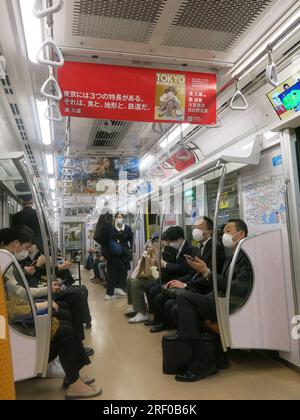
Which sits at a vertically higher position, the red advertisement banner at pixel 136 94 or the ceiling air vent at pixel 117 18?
the ceiling air vent at pixel 117 18

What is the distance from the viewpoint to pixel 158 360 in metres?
3.69

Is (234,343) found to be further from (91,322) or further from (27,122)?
(27,122)

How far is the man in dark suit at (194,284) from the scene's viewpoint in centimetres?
378

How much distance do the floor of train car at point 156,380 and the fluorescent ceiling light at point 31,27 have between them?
289 cm

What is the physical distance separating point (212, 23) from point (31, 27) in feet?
4.60

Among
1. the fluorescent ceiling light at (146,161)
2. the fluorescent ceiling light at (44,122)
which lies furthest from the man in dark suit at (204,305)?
the fluorescent ceiling light at (146,161)

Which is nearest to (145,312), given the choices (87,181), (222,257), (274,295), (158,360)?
(158,360)

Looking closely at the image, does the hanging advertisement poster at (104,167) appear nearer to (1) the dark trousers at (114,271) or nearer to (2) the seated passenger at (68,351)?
(1) the dark trousers at (114,271)

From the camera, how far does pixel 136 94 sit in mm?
3406

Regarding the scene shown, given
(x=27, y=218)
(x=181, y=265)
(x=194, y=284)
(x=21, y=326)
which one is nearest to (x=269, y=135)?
(x=194, y=284)

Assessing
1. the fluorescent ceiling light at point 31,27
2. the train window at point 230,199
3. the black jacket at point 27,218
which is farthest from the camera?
the black jacket at point 27,218

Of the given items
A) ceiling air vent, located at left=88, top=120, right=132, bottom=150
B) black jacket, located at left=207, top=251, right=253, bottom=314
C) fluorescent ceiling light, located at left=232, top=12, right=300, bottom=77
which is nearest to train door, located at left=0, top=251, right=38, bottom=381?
black jacket, located at left=207, top=251, right=253, bottom=314

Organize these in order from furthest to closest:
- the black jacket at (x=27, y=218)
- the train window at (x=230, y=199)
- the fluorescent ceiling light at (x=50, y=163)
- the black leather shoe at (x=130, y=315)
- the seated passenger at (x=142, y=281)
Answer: the fluorescent ceiling light at (x=50, y=163) < the black leather shoe at (x=130, y=315) < the seated passenger at (x=142, y=281) < the black jacket at (x=27, y=218) < the train window at (x=230, y=199)

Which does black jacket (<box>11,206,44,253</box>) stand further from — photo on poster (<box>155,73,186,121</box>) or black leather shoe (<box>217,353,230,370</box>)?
black leather shoe (<box>217,353,230,370</box>)
